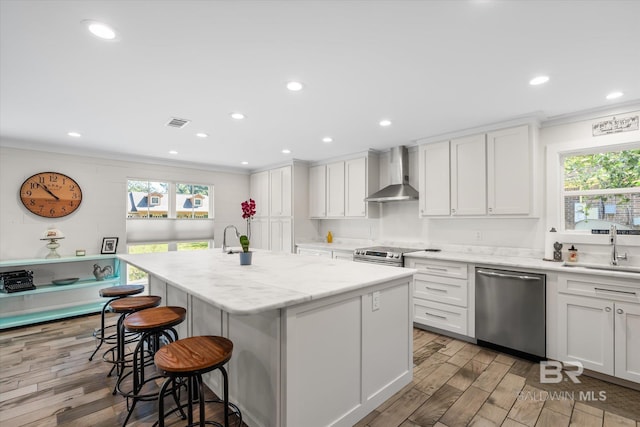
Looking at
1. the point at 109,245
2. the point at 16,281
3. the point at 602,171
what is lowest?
the point at 16,281

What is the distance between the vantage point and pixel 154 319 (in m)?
2.09

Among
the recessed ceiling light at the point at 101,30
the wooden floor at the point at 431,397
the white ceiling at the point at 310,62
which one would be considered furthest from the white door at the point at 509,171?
the recessed ceiling light at the point at 101,30

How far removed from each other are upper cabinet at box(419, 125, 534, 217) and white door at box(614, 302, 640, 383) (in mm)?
1119

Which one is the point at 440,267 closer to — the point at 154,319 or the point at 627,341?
the point at 627,341

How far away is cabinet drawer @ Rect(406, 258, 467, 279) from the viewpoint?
11.0 ft

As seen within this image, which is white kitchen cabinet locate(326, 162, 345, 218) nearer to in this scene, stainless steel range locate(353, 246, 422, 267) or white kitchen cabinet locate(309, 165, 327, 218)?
white kitchen cabinet locate(309, 165, 327, 218)

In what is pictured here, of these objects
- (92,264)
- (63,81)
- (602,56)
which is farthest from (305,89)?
(92,264)

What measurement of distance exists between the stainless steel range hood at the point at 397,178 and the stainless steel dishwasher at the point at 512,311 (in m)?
1.53

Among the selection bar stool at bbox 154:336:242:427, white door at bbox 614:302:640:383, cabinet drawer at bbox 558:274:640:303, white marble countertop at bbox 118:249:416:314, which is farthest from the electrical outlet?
white door at bbox 614:302:640:383

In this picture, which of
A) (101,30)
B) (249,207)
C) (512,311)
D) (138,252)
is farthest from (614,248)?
(138,252)

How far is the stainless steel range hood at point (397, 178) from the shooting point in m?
4.33

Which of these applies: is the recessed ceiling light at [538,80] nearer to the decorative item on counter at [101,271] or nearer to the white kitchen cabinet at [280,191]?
the white kitchen cabinet at [280,191]

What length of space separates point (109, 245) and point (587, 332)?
614cm

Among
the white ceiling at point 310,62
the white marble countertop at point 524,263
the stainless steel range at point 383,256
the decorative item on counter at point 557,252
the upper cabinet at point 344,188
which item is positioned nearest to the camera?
the white ceiling at point 310,62
